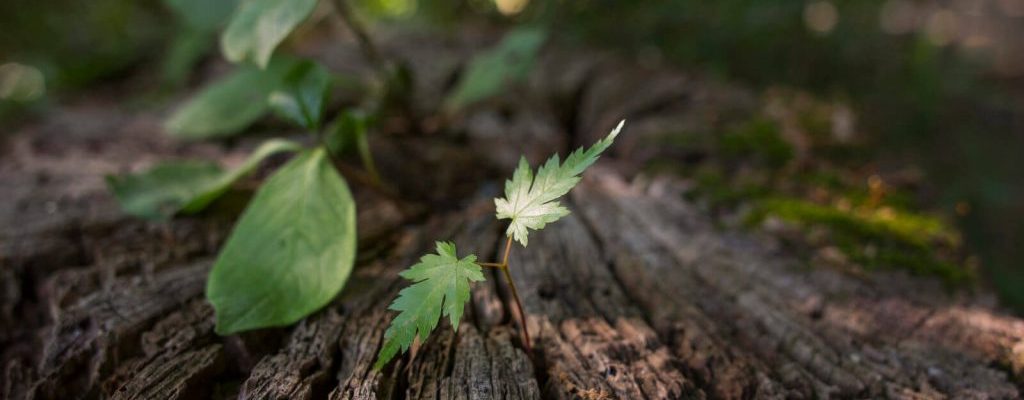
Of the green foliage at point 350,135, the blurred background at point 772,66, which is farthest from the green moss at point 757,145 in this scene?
the green foliage at point 350,135

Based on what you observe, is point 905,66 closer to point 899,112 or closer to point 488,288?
point 899,112

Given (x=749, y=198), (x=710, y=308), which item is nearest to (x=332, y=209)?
(x=710, y=308)

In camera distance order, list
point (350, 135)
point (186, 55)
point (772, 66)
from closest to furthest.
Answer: point (350, 135), point (186, 55), point (772, 66)

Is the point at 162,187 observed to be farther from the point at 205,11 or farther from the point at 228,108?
the point at 205,11

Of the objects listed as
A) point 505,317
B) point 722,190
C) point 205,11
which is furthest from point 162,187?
point 722,190

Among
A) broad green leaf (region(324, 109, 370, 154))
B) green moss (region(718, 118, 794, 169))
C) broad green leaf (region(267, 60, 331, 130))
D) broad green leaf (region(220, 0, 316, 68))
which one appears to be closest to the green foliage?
broad green leaf (region(324, 109, 370, 154))

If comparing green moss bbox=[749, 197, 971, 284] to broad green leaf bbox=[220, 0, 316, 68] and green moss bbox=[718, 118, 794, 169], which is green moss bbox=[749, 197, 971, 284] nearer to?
green moss bbox=[718, 118, 794, 169]
